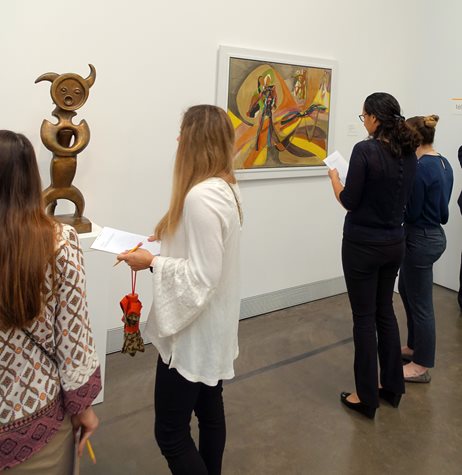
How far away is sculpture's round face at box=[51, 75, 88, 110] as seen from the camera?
223 centimetres

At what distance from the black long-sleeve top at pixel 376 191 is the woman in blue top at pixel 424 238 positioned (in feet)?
1.35

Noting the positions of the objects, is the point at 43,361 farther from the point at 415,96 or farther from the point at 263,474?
the point at 415,96

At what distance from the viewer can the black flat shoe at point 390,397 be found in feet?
8.76

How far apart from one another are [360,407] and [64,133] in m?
2.05

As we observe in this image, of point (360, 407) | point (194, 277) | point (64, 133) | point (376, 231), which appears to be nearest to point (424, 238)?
point (376, 231)

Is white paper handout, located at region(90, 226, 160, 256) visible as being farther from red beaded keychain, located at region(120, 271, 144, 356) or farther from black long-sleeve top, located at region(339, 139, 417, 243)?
black long-sleeve top, located at region(339, 139, 417, 243)

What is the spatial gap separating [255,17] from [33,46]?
5.05 ft


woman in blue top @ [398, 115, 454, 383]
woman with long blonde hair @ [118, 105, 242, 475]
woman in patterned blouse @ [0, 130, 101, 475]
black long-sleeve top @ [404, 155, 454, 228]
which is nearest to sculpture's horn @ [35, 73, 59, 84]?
woman with long blonde hair @ [118, 105, 242, 475]

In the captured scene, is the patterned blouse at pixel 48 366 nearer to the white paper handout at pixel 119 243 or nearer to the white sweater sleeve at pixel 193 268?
the white sweater sleeve at pixel 193 268

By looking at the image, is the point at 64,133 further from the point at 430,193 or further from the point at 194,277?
the point at 430,193

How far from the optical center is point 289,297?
4055 mm

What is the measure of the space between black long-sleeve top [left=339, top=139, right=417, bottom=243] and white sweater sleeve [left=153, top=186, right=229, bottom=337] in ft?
3.29

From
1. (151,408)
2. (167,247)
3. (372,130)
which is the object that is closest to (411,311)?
(372,130)

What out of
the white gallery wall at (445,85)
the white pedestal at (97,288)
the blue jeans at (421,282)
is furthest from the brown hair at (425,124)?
the white gallery wall at (445,85)
